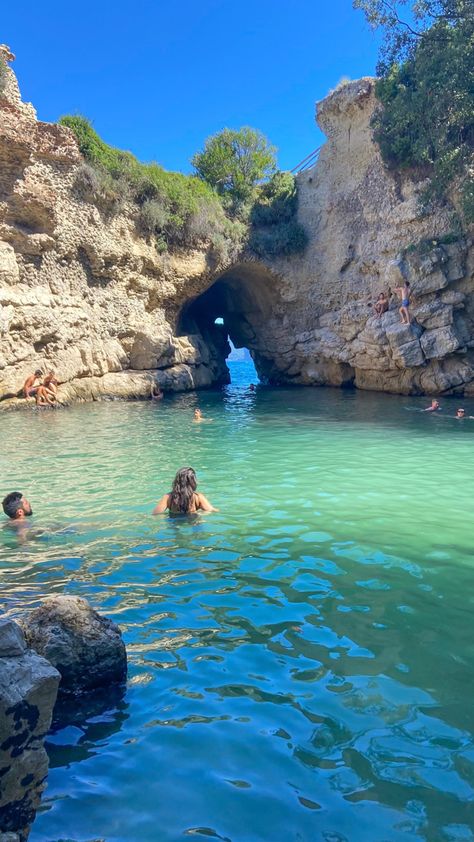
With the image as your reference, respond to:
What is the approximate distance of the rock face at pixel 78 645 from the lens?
3.94 m

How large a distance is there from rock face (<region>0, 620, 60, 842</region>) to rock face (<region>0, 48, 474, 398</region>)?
19486 mm

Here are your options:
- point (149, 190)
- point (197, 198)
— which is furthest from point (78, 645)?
point (197, 198)

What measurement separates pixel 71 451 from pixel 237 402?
11695 millimetres

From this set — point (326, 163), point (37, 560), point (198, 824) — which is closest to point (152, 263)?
point (326, 163)

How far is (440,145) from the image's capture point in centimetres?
2252

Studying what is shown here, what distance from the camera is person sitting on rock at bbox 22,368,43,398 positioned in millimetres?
21406

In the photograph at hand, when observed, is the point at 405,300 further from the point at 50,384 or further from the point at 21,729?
the point at 21,729

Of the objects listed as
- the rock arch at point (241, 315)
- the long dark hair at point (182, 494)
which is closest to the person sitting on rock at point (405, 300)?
the rock arch at point (241, 315)

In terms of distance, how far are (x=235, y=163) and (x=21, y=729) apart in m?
31.4

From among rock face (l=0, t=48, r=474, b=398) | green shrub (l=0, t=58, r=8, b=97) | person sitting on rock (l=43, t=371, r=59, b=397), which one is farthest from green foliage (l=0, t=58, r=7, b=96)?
person sitting on rock (l=43, t=371, r=59, b=397)

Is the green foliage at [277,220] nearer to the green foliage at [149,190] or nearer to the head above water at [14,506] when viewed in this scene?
the green foliage at [149,190]

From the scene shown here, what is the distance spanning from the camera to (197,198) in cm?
2792

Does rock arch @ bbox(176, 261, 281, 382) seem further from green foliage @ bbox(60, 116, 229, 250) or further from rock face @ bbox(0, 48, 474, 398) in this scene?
green foliage @ bbox(60, 116, 229, 250)

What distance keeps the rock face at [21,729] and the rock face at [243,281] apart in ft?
63.9
